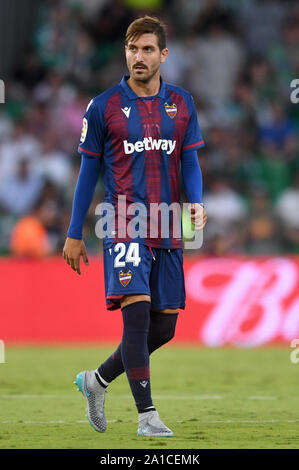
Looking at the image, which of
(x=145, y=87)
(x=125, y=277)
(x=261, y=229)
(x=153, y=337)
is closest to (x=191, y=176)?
(x=145, y=87)

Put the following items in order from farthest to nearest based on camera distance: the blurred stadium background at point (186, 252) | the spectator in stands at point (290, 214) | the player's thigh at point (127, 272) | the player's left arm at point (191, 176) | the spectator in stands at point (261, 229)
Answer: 1. the spectator in stands at point (290, 214)
2. the spectator in stands at point (261, 229)
3. the blurred stadium background at point (186, 252)
4. the player's left arm at point (191, 176)
5. the player's thigh at point (127, 272)

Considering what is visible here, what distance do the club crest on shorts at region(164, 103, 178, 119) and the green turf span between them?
190 cm

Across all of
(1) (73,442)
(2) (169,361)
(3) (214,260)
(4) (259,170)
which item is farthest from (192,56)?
(1) (73,442)

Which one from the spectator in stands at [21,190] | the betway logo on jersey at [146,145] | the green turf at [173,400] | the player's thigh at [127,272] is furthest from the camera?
the spectator in stands at [21,190]

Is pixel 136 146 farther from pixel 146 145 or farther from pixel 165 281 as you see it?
pixel 165 281

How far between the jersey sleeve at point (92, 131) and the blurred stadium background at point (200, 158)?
717 cm

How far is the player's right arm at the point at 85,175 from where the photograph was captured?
614 cm

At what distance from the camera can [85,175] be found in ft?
20.3

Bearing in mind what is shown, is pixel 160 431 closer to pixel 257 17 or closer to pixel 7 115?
pixel 7 115

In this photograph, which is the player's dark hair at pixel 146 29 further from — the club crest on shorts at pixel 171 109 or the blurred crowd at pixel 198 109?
the blurred crowd at pixel 198 109

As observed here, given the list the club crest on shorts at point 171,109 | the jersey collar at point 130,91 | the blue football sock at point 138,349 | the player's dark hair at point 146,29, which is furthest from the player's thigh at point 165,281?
the player's dark hair at point 146,29

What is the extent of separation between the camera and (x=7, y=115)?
16.7 meters

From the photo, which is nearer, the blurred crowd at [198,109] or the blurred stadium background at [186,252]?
the blurred stadium background at [186,252]

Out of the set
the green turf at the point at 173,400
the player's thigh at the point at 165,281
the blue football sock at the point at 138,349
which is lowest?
the green turf at the point at 173,400
